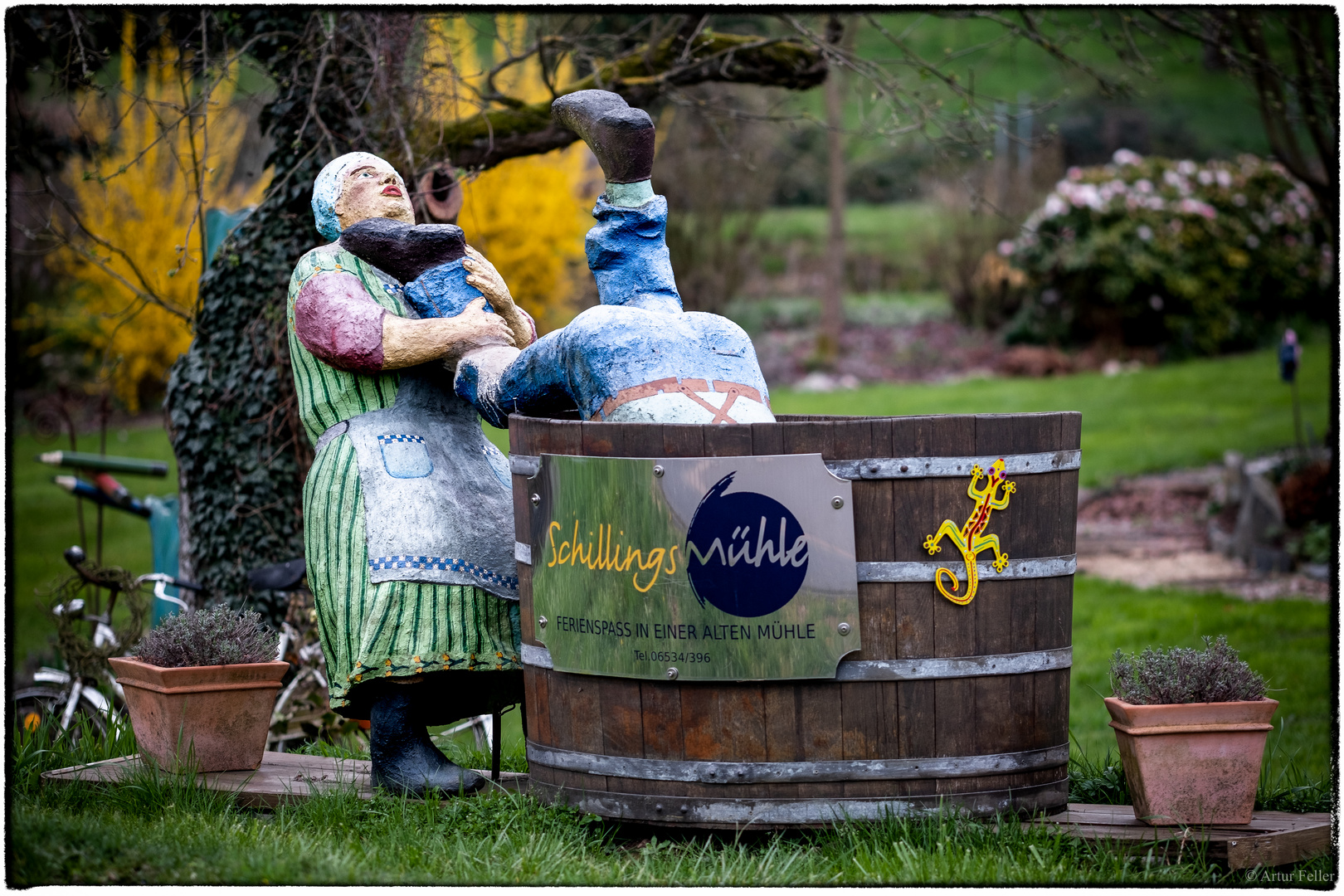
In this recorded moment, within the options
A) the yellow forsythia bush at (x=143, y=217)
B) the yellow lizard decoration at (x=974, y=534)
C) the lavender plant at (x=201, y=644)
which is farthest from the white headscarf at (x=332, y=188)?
the yellow forsythia bush at (x=143, y=217)

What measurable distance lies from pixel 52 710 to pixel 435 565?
278cm

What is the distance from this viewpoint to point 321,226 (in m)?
4.28

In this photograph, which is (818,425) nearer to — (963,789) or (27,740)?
(963,789)

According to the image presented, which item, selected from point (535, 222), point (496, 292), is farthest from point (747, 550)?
point (535, 222)

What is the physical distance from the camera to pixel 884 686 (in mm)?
3527

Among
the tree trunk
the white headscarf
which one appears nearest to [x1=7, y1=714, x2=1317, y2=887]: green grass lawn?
the white headscarf

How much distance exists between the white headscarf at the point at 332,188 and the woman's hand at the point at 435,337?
0.43m

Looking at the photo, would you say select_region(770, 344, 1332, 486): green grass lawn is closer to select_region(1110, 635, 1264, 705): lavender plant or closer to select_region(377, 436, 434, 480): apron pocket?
select_region(1110, 635, 1264, 705): lavender plant

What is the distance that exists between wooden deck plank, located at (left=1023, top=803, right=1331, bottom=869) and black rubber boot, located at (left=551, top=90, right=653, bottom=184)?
2.14 m

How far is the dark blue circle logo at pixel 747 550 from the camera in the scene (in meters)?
3.46

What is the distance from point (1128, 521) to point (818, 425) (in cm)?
856

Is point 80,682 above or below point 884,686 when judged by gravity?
below

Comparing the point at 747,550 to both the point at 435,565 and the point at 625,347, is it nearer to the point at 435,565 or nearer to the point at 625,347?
the point at 625,347

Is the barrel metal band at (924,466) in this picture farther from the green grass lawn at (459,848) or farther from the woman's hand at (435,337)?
the woman's hand at (435,337)
